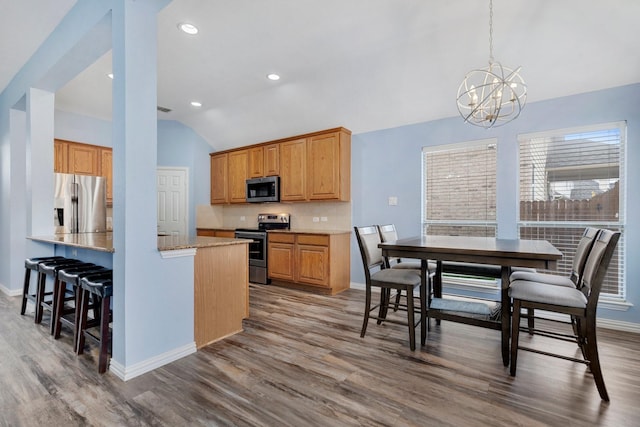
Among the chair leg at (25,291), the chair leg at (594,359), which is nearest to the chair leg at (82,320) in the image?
the chair leg at (25,291)

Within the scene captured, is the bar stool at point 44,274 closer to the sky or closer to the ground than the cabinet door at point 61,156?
closer to the ground

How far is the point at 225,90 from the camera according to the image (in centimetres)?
428

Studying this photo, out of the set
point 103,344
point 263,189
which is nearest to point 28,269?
point 103,344

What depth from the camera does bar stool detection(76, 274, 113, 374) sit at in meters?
2.10

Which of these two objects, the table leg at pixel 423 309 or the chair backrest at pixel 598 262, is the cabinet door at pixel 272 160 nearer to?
the table leg at pixel 423 309

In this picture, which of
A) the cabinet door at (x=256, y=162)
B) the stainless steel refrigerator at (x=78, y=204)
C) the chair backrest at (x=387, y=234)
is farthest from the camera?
the cabinet door at (x=256, y=162)

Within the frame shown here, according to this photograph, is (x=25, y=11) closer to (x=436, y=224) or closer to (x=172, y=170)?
(x=172, y=170)

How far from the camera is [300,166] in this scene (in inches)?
188

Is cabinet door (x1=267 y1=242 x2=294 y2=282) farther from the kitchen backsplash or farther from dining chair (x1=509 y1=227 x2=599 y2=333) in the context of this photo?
dining chair (x1=509 y1=227 x2=599 y2=333)

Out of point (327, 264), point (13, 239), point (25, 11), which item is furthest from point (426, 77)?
point (13, 239)

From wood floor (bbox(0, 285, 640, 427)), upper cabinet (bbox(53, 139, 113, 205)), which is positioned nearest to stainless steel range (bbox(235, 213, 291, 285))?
wood floor (bbox(0, 285, 640, 427))

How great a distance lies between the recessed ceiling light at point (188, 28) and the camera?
2799mm

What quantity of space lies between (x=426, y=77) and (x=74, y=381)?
4032 millimetres

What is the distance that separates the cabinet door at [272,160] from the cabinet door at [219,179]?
1.08m
